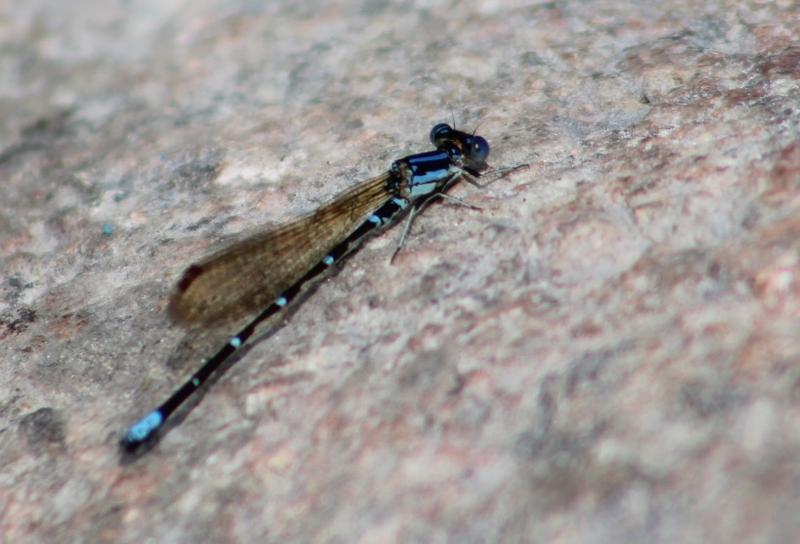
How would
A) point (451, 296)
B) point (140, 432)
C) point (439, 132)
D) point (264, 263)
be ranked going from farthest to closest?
1. point (439, 132)
2. point (264, 263)
3. point (451, 296)
4. point (140, 432)

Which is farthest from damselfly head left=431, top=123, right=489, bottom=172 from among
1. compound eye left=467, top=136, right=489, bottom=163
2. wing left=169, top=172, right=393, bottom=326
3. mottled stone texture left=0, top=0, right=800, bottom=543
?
wing left=169, top=172, right=393, bottom=326

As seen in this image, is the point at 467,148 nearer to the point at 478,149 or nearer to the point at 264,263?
the point at 478,149

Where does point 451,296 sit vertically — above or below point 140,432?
below

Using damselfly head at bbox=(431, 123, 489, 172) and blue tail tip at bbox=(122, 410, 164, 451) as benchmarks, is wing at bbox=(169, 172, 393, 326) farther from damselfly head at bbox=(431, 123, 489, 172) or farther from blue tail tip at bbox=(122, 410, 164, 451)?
blue tail tip at bbox=(122, 410, 164, 451)

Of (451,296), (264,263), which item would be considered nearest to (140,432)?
(264,263)

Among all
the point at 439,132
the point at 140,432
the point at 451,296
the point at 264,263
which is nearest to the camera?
the point at 140,432
